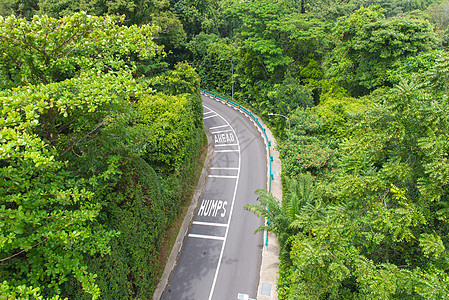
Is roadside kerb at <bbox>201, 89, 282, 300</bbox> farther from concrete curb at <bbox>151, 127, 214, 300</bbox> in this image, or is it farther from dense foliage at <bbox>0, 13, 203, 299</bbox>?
dense foliage at <bbox>0, 13, 203, 299</bbox>

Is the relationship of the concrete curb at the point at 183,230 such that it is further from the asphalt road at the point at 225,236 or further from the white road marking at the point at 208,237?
the white road marking at the point at 208,237

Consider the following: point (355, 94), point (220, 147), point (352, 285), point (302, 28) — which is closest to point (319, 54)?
point (302, 28)

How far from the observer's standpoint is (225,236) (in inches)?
765

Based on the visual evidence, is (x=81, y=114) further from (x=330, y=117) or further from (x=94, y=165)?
(x=330, y=117)

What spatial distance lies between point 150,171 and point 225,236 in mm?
7722

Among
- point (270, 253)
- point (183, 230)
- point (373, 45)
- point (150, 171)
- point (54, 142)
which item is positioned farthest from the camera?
point (373, 45)

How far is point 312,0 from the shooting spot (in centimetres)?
4300

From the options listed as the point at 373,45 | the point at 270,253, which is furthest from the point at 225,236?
the point at 373,45

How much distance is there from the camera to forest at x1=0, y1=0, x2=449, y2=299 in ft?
23.2

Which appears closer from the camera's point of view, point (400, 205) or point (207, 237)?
point (400, 205)

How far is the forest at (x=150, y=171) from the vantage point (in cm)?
708

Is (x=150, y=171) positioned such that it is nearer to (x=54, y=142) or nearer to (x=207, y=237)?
(x=54, y=142)

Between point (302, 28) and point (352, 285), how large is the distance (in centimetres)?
3094

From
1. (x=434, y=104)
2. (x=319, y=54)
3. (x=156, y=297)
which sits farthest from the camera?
(x=319, y=54)
